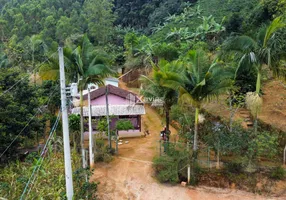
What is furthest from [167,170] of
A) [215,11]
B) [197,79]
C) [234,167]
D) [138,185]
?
[215,11]

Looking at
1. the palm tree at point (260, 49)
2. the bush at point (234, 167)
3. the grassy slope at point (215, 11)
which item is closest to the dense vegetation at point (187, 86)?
the palm tree at point (260, 49)

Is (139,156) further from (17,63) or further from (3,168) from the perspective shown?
(17,63)

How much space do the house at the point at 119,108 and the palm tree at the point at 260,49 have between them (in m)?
7.76

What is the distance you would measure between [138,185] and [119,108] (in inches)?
275

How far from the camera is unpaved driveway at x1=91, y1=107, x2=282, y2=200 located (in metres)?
10.7

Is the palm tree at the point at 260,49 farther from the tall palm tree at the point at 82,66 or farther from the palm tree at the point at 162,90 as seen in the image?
the tall palm tree at the point at 82,66

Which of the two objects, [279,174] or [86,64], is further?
[86,64]

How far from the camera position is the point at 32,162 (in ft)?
36.6

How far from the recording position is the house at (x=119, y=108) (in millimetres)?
17391

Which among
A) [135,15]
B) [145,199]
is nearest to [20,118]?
[145,199]

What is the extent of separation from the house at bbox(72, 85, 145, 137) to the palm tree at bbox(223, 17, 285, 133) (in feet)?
25.5

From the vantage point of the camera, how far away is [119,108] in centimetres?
1767

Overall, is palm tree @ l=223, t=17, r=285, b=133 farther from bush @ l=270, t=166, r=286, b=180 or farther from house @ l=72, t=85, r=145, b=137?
house @ l=72, t=85, r=145, b=137

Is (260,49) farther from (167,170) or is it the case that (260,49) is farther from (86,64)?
(86,64)
